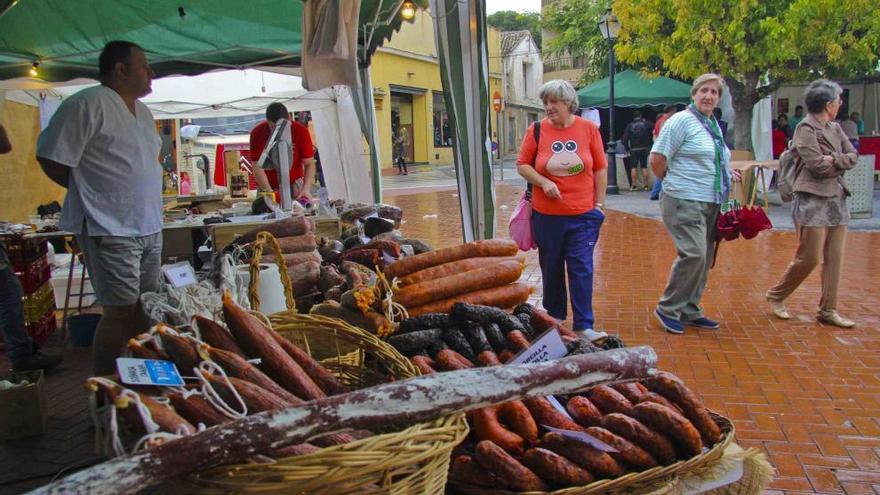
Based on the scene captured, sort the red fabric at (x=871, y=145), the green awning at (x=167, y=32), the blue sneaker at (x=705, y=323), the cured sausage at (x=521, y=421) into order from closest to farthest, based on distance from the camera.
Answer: the cured sausage at (x=521, y=421)
the blue sneaker at (x=705, y=323)
the green awning at (x=167, y=32)
the red fabric at (x=871, y=145)

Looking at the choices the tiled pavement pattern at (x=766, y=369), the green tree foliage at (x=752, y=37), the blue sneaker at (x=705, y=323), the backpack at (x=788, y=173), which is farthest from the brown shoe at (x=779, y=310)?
the green tree foliage at (x=752, y=37)

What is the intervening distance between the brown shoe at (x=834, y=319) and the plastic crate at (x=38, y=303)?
6373mm

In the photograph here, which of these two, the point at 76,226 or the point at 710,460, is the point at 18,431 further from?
the point at 710,460

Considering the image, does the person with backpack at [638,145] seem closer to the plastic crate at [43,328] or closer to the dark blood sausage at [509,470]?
the plastic crate at [43,328]

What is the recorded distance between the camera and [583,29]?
2475 centimetres

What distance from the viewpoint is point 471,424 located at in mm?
2262

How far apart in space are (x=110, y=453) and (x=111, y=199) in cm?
245

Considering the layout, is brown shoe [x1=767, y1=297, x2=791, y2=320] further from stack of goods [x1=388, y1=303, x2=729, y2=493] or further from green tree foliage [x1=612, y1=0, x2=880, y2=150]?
green tree foliage [x1=612, y1=0, x2=880, y2=150]

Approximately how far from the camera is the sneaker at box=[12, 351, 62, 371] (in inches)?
Result: 182

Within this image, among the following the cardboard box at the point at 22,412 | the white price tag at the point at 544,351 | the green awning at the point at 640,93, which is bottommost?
the cardboard box at the point at 22,412

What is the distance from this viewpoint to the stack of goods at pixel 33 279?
5.37 m

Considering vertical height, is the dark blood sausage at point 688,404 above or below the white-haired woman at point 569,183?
below

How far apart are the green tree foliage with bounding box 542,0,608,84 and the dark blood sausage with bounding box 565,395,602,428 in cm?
2072

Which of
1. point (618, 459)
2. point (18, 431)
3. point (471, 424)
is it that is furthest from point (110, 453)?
point (18, 431)
